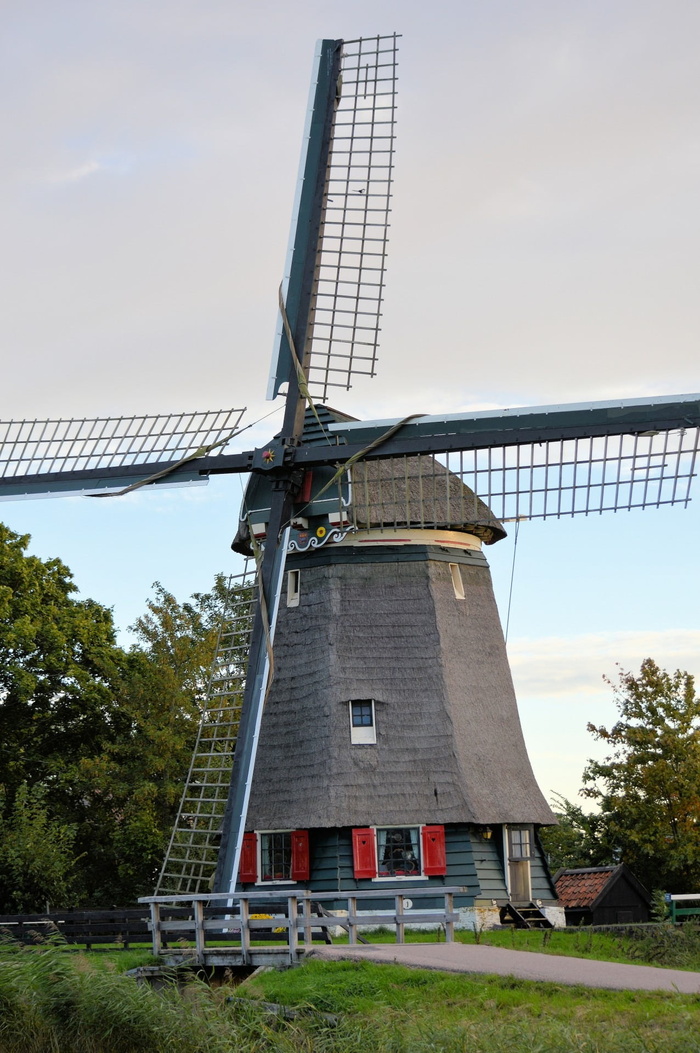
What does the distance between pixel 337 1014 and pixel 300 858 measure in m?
6.71

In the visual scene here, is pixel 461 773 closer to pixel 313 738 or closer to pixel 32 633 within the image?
pixel 313 738

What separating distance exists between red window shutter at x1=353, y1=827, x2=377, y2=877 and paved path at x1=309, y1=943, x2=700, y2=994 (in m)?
3.28

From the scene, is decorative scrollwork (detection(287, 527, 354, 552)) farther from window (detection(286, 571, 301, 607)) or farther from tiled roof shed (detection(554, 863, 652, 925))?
tiled roof shed (detection(554, 863, 652, 925))

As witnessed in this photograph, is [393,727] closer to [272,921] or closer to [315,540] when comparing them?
[315,540]

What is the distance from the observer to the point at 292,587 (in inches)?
757

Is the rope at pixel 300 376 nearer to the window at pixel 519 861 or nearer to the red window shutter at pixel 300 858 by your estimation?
the red window shutter at pixel 300 858

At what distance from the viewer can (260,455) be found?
18078mm

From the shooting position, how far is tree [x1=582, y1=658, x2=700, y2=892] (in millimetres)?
22125

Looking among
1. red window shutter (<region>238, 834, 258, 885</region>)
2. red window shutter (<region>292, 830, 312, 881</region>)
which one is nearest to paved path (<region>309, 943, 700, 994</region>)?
red window shutter (<region>292, 830, 312, 881</region>)

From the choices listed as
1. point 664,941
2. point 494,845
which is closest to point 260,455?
point 494,845

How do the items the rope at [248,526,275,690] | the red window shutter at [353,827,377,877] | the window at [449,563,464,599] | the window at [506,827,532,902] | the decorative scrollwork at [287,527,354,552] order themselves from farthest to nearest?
the window at [449,563,464,599]
the window at [506,827,532,902]
the decorative scrollwork at [287,527,354,552]
the red window shutter at [353,827,377,877]
the rope at [248,526,275,690]

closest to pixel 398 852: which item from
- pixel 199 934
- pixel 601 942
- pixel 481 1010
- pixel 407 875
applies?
pixel 407 875

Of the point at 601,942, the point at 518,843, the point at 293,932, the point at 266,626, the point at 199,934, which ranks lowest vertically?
the point at 293,932

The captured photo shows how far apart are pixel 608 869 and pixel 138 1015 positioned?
412 inches
